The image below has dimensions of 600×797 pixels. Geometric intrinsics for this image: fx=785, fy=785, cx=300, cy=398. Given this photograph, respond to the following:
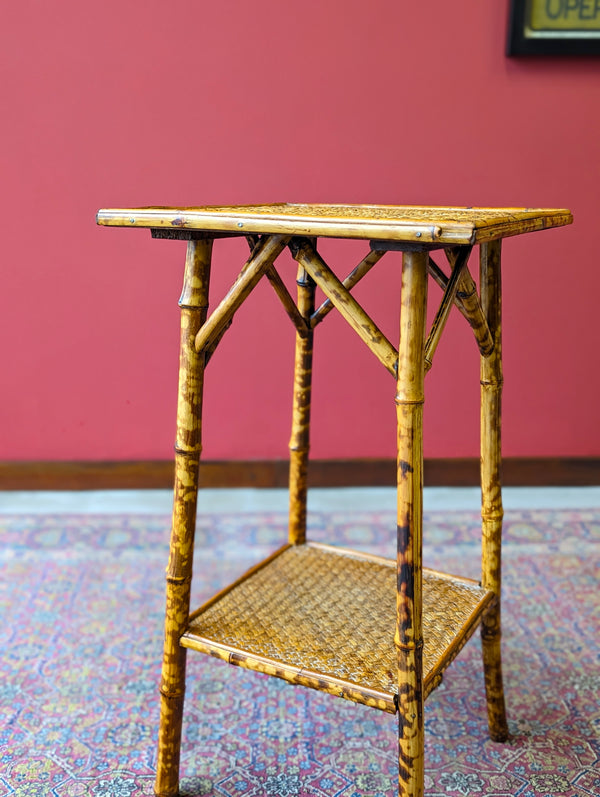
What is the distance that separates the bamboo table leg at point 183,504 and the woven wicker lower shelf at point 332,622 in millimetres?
58

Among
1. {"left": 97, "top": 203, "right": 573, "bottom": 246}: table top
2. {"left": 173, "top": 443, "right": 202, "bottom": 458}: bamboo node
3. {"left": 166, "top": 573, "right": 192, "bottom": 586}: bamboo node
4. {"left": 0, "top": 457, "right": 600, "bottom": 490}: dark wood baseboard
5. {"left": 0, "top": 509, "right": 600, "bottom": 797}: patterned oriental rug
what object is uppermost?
{"left": 97, "top": 203, "right": 573, "bottom": 246}: table top

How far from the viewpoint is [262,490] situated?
2.86 meters

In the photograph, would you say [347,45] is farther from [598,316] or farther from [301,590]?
[301,590]

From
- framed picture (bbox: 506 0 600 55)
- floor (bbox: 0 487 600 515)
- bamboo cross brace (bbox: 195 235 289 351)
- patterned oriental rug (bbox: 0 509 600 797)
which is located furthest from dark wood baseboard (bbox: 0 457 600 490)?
bamboo cross brace (bbox: 195 235 289 351)

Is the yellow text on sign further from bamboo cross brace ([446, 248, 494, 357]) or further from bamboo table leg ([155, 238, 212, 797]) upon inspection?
bamboo table leg ([155, 238, 212, 797])

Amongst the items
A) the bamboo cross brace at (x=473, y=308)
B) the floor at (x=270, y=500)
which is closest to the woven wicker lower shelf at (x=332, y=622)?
the bamboo cross brace at (x=473, y=308)

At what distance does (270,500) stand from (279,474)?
0.34 ft

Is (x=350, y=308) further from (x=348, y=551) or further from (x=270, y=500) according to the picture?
(x=270, y=500)

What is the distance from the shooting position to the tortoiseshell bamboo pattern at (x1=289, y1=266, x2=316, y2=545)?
169cm

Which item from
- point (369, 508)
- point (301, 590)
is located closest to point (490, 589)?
point (301, 590)

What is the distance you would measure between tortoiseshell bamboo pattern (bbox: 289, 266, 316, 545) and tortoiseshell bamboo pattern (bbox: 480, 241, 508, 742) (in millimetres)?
377

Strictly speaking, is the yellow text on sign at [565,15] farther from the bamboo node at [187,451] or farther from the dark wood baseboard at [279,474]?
the bamboo node at [187,451]

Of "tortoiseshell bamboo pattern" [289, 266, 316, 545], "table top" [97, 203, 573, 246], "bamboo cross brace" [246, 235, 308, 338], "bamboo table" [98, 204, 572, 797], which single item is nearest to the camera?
"table top" [97, 203, 573, 246]

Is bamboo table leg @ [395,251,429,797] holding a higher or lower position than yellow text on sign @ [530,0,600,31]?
lower
